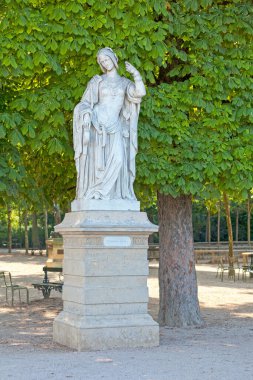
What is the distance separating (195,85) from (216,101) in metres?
0.42

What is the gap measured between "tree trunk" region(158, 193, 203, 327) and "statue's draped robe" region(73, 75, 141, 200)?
274 centimetres

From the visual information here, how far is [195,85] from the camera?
12695mm

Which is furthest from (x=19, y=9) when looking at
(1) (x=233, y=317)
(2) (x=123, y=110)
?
(1) (x=233, y=317)

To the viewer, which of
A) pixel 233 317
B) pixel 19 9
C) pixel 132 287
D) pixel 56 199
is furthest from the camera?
pixel 56 199

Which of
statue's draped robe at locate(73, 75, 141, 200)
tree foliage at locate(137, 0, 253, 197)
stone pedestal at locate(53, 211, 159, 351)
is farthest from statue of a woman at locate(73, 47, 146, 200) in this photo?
tree foliage at locate(137, 0, 253, 197)

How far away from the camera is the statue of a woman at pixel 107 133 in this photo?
10.5 meters

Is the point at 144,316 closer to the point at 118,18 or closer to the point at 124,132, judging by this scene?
the point at 124,132

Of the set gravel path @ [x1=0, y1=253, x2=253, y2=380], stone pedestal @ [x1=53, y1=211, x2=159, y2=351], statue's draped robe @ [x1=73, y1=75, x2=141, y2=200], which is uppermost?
statue's draped robe @ [x1=73, y1=75, x2=141, y2=200]

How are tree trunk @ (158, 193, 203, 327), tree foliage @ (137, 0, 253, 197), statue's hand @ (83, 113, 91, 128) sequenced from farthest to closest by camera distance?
tree trunk @ (158, 193, 203, 327)
tree foliage @ (137, 0, 253, 197)
statue's hand @ (83, 113, 91, 128)

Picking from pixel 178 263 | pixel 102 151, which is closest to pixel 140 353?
pixel 102 151

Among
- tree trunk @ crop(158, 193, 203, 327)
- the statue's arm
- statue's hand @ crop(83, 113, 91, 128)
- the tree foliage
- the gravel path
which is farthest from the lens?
→ tree trunk @ crop(158, 193, 203, 327)

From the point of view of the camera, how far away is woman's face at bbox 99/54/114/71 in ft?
35.1

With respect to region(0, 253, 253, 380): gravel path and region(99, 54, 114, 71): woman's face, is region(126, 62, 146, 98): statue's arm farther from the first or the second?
region(0, 253, 253, 380): gravel path

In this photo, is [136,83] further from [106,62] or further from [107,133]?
[107,133]
